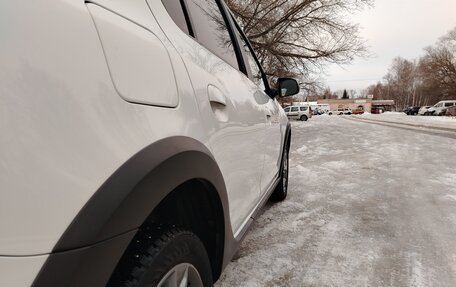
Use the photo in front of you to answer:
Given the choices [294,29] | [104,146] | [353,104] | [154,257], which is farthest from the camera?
[353,104]

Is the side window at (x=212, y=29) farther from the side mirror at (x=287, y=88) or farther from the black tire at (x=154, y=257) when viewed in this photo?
the side mirror at (x=287, y=88)

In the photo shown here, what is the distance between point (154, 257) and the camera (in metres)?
1.08

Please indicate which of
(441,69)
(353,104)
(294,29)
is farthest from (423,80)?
(294,29)

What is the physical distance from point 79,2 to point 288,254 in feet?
8.01

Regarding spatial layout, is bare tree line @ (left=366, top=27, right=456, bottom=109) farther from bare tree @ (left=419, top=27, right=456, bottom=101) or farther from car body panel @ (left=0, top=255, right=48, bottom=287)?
car body panel @ (left=0, top=255, right=48, bottom=287)

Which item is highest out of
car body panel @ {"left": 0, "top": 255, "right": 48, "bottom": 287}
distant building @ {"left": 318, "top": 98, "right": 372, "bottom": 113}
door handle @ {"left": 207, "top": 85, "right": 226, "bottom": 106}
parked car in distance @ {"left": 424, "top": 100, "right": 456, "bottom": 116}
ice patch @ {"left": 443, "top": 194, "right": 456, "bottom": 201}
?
door handle @ {"left": 207, "top": 85, "right": 226, "bottom": 106}

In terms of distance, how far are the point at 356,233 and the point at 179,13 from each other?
260 centimetres

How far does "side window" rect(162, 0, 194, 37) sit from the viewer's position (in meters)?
1.55

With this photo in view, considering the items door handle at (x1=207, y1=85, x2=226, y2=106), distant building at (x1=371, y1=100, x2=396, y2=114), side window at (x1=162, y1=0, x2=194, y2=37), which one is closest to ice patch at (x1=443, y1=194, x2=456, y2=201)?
door handle at (x1=207, y1=85, x2=226, y2=106)

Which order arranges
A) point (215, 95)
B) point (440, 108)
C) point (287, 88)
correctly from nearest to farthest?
point (215, 95) < point (287, 88) < point (440, 108)

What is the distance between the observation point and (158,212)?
4.16ft

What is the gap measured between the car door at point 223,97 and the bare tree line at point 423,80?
70575 mm

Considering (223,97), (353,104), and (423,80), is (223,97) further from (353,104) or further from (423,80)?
(353,104)

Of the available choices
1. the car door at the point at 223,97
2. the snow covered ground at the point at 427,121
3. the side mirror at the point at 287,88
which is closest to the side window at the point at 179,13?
the car door at the point at 223,97
